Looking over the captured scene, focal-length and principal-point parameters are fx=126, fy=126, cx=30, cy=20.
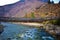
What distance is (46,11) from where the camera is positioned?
8.04 ft

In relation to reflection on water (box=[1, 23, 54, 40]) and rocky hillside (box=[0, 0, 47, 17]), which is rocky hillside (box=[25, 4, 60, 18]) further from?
reflection on water (box=[1, 23, 54, 40])

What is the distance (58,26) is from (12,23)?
0.88 metres

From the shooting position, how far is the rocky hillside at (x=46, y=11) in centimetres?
243

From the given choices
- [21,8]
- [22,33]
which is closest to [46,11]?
[21,8]

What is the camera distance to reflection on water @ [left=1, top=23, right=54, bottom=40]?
7.59 ft

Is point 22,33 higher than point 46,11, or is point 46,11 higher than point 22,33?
point 46,11

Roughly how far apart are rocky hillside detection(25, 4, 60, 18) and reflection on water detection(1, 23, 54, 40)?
0.27 meters

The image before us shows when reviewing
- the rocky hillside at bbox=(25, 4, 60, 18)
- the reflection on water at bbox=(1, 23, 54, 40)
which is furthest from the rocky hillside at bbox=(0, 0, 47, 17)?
the reflection on water at bbox=(1, 23, 54, 40)

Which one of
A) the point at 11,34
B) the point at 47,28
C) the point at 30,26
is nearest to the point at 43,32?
the point at 47,28

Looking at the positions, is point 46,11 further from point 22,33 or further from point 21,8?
point 22,33

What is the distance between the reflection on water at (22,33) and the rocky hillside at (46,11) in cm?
27

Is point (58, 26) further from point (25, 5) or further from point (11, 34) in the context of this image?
point (11, 34)

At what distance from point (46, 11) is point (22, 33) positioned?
0.63m

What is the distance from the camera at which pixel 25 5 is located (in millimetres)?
2463
